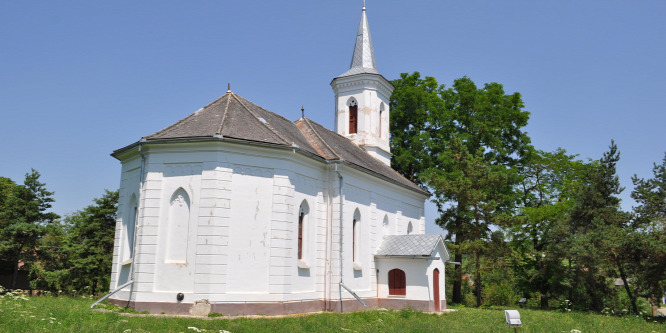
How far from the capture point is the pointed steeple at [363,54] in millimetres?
30584

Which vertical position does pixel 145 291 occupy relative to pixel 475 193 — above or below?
below

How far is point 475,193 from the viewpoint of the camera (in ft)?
88.5

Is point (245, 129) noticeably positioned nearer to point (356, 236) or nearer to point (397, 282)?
point (356, 236)

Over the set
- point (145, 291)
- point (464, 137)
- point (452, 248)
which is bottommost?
point (145, 291)

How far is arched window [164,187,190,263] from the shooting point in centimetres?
1680

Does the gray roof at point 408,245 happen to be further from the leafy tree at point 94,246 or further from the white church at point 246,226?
the leafy tree at point 94,246

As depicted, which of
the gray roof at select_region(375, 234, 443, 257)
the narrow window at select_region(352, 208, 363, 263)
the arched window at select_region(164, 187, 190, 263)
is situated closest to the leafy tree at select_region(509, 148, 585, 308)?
the gray roof at select_region(375, 234, 443, 257)

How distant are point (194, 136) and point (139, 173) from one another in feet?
11.8

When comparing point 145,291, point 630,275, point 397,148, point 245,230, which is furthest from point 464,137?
point 145,291

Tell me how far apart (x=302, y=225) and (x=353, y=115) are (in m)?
12.6

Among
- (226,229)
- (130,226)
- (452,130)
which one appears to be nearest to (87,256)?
(130,226)

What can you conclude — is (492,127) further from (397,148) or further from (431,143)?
(397,148)

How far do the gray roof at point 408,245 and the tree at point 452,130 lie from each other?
22.0 ft

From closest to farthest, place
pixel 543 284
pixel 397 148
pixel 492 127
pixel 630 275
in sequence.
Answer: pixel 630 275, pixel 543 284, pixel 492 127, pixel 397 148
